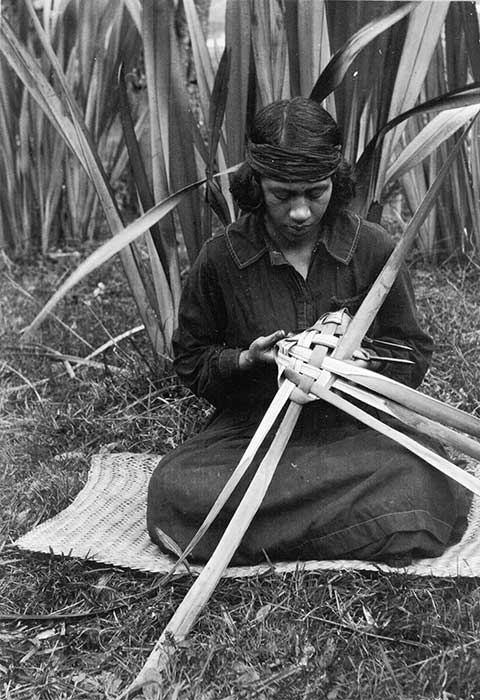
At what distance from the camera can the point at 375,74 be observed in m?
2.19

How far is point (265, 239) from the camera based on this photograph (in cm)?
194

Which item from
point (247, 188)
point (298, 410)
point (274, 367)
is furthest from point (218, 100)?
point (298, 410)

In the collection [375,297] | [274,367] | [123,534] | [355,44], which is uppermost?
[355,44]

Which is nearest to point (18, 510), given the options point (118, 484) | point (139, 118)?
point (118, 484)

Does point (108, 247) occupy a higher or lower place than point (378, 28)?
lower

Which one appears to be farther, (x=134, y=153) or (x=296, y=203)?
(x=134, y=153)

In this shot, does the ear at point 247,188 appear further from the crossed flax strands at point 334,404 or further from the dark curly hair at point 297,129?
the crossed flax strands at point 334,404

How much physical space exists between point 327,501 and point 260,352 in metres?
0.32

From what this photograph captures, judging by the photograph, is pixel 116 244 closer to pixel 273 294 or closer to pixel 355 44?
pixel 273 294

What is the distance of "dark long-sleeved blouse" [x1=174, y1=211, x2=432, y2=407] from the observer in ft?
6.34

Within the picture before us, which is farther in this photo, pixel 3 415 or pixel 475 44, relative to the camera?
pixel 3 415

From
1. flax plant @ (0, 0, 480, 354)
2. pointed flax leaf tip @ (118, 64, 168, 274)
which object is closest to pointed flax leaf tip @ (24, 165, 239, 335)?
flax plant @ (0, 0, 480, 354)

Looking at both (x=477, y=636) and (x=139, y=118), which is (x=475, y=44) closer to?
(x=477, y=636)

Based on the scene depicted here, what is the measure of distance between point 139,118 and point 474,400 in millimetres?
2048
